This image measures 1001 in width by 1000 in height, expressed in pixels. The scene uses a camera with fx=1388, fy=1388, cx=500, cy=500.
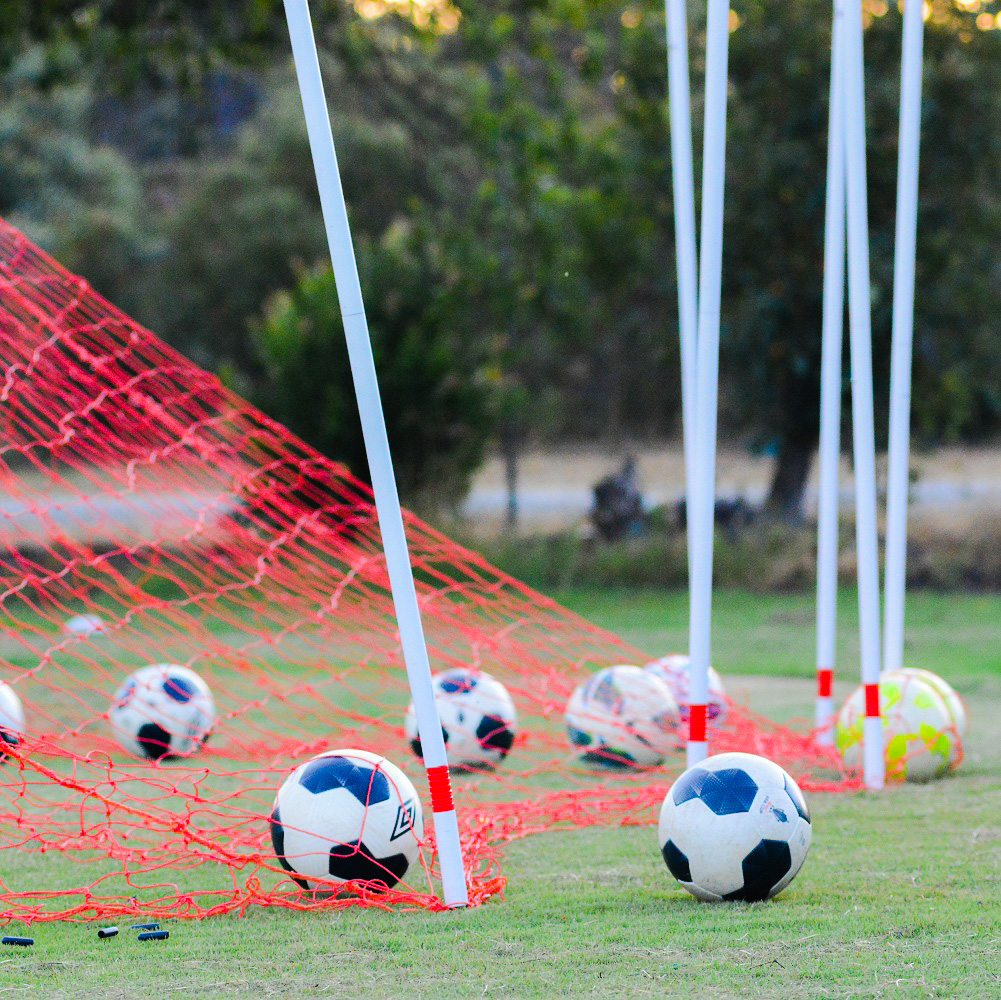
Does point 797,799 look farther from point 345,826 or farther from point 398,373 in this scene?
point 398,373

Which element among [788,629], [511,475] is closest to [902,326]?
[788,629]

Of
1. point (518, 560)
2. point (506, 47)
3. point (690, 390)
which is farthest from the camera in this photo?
point (506, 47)

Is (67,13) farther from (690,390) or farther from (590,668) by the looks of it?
(690,390)

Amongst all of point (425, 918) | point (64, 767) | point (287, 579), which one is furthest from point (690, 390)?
point (287, 579)

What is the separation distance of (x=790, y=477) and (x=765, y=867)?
1191 cm

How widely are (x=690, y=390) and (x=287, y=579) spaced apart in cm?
562

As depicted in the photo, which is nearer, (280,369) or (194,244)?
(280,369)

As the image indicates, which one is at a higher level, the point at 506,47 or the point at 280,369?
the point at 506,47

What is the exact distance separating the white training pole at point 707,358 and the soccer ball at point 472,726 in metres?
1.76

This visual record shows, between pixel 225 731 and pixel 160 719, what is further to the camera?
pixel 225 731

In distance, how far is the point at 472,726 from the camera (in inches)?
253

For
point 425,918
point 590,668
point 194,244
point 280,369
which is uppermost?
point 194,244

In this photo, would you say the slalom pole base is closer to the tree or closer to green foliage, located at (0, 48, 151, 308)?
the tree

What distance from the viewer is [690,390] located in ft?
20.4
